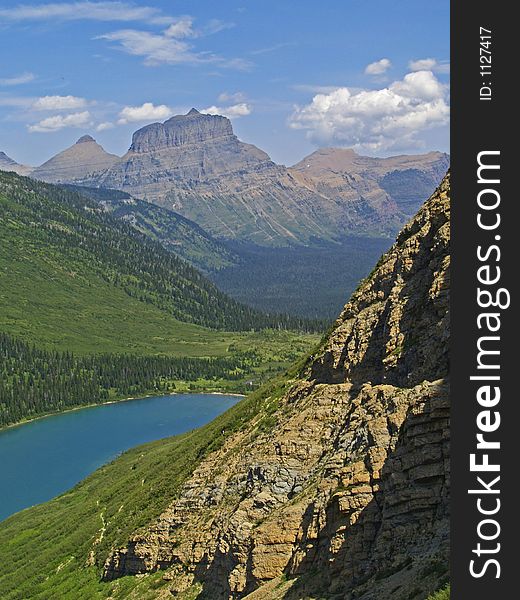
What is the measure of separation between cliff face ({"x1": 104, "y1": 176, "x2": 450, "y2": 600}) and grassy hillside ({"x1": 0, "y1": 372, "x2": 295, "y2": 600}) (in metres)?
2.80

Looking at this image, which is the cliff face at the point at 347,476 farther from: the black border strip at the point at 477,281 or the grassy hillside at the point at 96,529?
the black border strip at the point at 477,281

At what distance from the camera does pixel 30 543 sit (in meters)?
107

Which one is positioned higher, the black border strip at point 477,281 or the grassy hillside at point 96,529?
the black border strip at point 477,281

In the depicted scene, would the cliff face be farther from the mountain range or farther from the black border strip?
the black border strip

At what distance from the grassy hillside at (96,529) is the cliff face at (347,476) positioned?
2.80 metres

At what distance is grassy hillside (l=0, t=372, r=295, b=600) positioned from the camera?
71812 mm

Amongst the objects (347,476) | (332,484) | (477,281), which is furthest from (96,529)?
(477,281)

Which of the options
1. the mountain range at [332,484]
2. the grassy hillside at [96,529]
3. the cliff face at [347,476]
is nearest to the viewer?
the cliff face at [347,476]

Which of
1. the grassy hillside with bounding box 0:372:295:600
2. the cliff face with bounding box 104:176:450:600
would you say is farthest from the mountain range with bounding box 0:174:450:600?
the grassy hillside with bounding box 0:372:295:600

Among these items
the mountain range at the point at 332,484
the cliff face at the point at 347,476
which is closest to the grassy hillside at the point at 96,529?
the mountain range at the point at 332,484

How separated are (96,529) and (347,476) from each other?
56.2 metres

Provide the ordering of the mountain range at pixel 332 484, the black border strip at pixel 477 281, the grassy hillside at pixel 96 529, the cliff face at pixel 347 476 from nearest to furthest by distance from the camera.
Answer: the black border strip at pixel 477 281 → the cliff face at pixel 347 476 → the mountain range at pixel 332 484 → the grassy hillside at pixel 96 529

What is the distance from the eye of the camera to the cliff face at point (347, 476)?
37.5 metres

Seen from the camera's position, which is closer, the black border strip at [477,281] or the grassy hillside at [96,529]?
the black border strip at [477,281]
